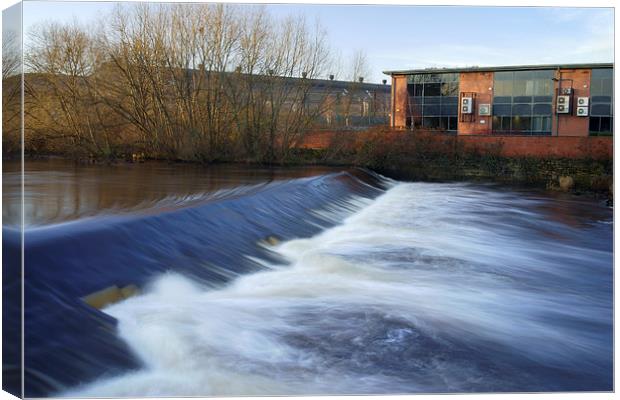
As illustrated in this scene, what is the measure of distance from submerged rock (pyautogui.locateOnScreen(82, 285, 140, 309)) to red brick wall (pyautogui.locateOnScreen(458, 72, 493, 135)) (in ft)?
58.7

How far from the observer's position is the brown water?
645 cm

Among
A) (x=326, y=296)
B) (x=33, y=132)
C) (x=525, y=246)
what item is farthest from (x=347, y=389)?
(x=33, y=132)

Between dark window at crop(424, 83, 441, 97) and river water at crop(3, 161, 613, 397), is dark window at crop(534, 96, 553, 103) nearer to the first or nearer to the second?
dark window at crop(424, 83, 441, 97)

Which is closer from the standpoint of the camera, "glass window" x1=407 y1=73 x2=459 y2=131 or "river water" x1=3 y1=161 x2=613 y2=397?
"river water" x1=3 y1=161 x2=613 y2=397

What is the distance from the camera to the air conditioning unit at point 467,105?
21781 millimetres

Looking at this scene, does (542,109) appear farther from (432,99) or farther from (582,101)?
(432,99)

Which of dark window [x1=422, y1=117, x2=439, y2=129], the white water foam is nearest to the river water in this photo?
the white water foam

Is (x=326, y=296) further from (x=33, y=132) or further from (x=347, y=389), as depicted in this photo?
(x=33, y=132)

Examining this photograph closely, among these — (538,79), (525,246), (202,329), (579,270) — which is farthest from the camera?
(538,79)

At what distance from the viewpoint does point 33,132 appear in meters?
12.2

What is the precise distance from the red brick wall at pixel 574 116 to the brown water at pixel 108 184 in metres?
6.21

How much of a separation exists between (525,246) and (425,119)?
13827 mm

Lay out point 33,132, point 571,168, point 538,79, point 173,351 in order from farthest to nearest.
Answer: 1. point 538,79
2. point 571,168
3. point 33,132
4. point 173,351

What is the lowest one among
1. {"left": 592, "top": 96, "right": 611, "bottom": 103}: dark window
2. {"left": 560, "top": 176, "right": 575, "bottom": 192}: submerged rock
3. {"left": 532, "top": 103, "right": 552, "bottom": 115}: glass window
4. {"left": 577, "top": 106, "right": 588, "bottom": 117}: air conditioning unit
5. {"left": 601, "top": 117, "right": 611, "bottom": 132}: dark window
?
{"left": 560, "top": 176, "right": 575, "bottom": 192}: submerged rock
